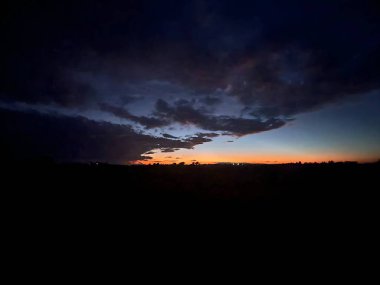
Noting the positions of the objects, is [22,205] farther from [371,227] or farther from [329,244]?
[371,227]

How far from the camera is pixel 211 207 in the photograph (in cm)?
1947

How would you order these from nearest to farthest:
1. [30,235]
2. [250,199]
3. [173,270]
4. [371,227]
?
1. [173,270]
2. [30,235]
3. [371,227]
4. [250,199]

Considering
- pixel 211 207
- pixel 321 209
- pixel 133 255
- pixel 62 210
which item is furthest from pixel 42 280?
pixel 321 209

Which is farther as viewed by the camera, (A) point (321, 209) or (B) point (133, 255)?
(A) point (321, 209)

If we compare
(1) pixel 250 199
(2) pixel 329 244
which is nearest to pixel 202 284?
(2) pixel 329 244

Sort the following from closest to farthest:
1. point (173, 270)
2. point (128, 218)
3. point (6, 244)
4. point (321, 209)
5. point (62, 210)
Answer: point (173, 270) → point (6, 244) → point (128, 218) → point (62, 210) → point (321, 209)

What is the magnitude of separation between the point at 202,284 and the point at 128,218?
28.6 ft

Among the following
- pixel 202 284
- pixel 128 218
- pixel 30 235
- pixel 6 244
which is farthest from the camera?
pixel 128 218

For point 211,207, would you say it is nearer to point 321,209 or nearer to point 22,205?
point 321,209

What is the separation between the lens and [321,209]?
18406 millimetres

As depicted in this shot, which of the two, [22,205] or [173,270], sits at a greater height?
[22,205]

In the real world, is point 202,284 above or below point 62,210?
below

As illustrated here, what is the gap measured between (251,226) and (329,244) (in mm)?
4307

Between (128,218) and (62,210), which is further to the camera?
(62,210)
